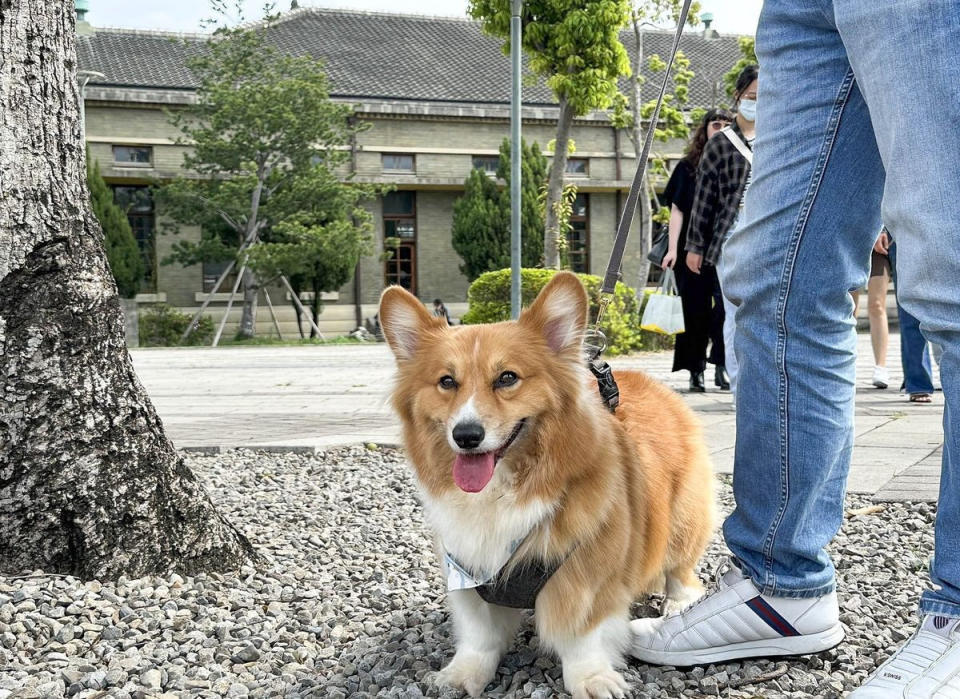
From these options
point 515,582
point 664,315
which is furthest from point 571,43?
point 515,582

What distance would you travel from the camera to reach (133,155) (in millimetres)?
26094

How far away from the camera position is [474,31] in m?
33.6

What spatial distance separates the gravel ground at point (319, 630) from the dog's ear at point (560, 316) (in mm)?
784

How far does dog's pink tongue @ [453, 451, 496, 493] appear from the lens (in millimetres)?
2127

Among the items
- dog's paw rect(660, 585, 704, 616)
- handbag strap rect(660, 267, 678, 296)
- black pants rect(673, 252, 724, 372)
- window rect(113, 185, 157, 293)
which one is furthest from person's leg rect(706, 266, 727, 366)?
window rect(113, 185, 157, 293)

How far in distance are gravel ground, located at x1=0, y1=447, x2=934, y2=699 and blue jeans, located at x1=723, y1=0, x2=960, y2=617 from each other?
12.8 inches

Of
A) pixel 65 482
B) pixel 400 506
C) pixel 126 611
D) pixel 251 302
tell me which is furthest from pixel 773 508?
pixel 251 302

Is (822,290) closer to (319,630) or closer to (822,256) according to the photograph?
(822,256)

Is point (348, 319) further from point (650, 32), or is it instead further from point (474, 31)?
point (650, 32)

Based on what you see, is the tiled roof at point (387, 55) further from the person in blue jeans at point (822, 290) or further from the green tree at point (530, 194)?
the person in blue jeans at point (822, 290)

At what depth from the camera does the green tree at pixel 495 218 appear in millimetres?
26672

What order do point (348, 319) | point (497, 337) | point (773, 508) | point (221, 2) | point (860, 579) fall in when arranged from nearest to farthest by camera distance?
point (773, 508) < point (497, 337) < point (860, 579) < point (221, 2) < point (348, 319)

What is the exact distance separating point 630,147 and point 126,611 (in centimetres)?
2858

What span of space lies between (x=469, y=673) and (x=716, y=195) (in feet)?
15.4
